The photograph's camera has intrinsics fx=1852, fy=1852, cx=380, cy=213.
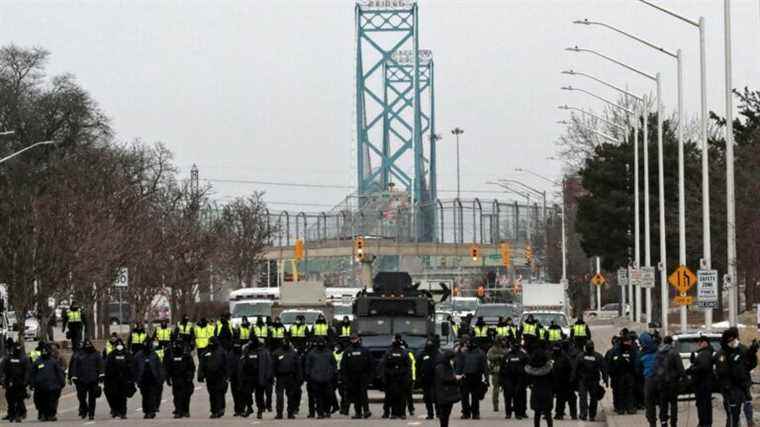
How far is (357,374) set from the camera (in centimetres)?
3406

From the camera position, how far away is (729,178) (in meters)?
39.8

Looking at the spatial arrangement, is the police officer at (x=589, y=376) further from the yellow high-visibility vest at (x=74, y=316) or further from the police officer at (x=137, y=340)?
the yellow high-visibility vest at (x=74, y=316)

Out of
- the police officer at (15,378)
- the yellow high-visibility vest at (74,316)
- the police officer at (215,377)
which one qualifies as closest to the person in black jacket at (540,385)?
the police officer at (215,377)

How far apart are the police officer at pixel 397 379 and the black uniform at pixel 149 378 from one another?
14.3 ft

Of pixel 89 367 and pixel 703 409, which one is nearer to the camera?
pixel 703 409

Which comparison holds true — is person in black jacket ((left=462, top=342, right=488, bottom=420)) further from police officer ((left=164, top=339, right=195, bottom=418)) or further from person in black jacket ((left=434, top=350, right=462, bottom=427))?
person in black jacket ((left=434, top=350, right=462, bottom=427))

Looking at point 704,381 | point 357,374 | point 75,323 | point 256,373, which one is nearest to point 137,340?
point 256,373

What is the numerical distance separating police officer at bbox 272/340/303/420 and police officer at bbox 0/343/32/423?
14.9 ft

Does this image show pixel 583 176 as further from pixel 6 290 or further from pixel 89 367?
pixel 89 367

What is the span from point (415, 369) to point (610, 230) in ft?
176

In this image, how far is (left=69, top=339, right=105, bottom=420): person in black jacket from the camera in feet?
112

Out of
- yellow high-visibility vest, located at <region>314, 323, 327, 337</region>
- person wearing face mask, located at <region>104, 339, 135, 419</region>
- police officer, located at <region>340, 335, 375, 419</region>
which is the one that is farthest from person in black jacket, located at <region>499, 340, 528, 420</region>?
yellow high-visibility vest, located at <region>314, 323, 327, 337</region>

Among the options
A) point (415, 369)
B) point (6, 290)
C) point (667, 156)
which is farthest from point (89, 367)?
point (667, 156)

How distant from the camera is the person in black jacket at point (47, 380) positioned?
33.5 m
